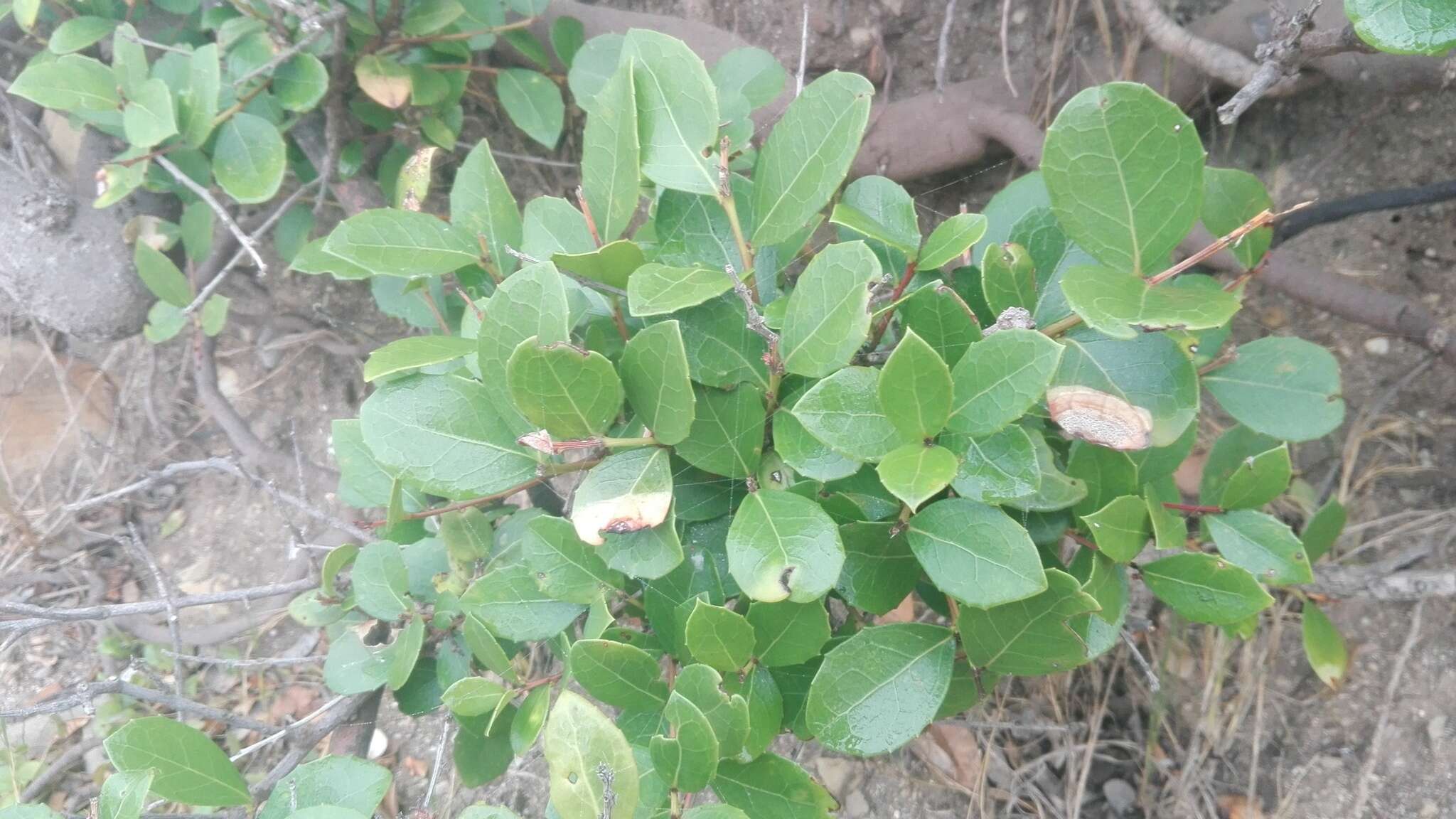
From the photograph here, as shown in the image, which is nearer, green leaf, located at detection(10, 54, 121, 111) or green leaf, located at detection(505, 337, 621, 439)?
green leaf, located at detection(505, 337, 621, 439)

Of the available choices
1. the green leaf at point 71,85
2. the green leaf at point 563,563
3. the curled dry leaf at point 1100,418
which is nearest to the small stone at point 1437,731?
the curled dry leaf at point 1100,418

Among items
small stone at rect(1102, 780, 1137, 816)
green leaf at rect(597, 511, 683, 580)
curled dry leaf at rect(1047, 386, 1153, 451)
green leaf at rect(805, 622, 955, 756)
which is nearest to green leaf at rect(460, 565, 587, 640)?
green leaf at rect(597, 511, 683, 580)

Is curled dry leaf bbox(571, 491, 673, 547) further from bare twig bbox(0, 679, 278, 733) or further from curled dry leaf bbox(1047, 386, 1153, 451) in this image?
bare twig bbox(0, 679, 278, 733)

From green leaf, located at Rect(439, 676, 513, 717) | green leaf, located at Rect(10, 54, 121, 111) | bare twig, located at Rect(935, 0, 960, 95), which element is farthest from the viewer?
bare twig, located at Rect(935, 0, 960, 95)

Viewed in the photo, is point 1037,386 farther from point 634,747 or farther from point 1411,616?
point 1411,616

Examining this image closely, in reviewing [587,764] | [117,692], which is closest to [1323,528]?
[587,764]

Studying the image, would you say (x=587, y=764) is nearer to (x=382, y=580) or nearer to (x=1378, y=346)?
(x=382, y=580)

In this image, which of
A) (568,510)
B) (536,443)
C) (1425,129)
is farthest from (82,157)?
(1425,129)
